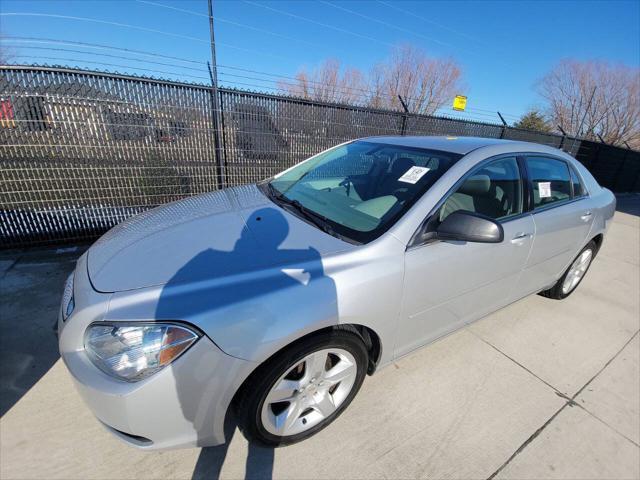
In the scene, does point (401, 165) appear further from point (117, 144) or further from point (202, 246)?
point (117, 144)

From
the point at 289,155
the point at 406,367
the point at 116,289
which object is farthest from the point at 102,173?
the point at 406,367

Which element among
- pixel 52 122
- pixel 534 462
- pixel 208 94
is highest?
pixel 208 94

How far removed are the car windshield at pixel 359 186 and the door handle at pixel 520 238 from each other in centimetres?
73

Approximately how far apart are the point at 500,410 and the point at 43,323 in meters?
3.39

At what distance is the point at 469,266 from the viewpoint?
1.95 metres

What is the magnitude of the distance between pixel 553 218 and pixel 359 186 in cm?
→ 158

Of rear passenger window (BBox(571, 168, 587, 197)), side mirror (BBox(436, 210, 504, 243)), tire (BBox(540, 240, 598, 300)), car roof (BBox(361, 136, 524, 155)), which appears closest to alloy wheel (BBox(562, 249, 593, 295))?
tire (BBox(540, 240, 598, 300))

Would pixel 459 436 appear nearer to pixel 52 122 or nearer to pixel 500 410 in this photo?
pixel 500 410

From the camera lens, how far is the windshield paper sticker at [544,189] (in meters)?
2.46

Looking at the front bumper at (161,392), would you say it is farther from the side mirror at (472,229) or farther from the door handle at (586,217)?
the door handle at (586,217)

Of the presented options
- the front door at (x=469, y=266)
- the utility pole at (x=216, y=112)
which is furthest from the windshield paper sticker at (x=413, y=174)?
the utility pole at (x=216, y=112)

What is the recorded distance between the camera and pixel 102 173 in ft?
12.8

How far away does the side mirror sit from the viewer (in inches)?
64.6

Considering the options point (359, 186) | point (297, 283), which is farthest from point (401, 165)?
point (297, 283)
